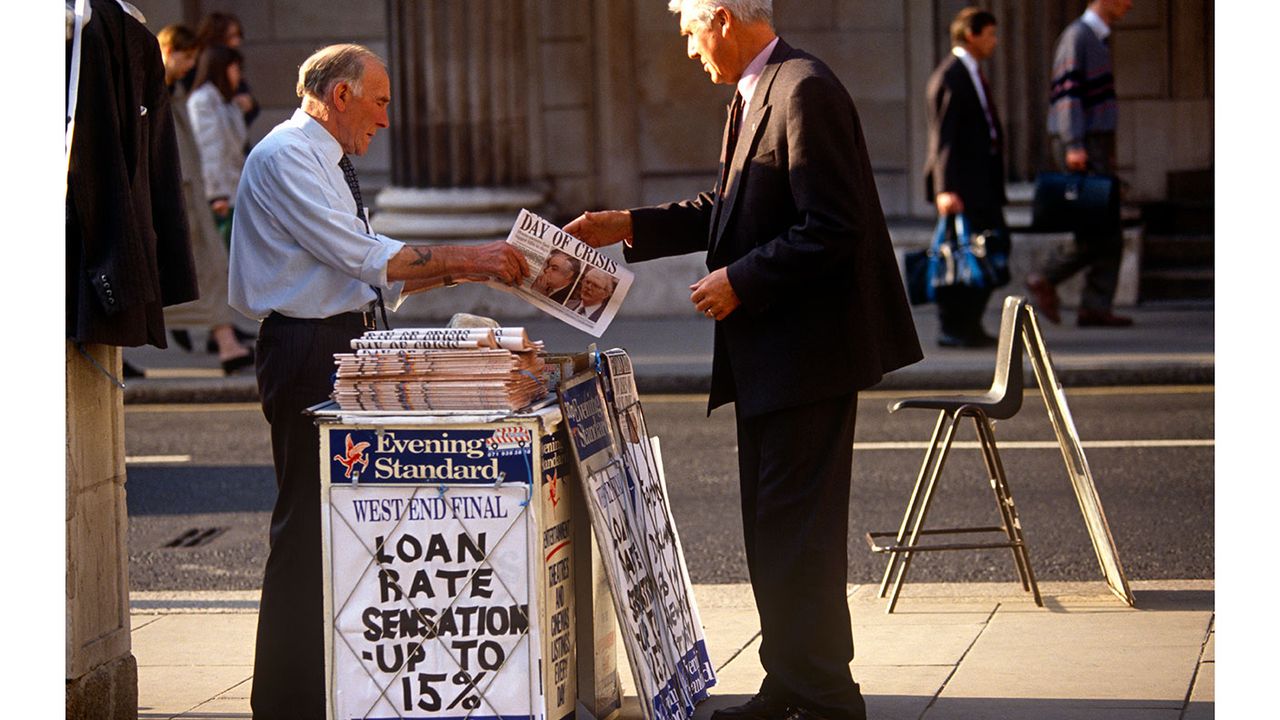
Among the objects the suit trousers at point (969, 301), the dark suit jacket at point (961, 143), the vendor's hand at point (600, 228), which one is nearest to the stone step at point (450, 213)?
the suit trousers at point (969, 301)

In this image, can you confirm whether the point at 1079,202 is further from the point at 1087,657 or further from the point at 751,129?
the point at 751,129

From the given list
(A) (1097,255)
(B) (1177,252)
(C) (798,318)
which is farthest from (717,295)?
(B) (1177,252)

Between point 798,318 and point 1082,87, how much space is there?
956cm

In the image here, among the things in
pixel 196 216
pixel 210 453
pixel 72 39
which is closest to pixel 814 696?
pixel 72 39

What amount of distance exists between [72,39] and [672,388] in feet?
27.1

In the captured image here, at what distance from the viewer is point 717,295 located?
4.92m

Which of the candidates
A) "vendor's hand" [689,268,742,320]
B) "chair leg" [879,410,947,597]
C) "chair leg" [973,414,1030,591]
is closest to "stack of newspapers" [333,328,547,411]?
"vendor's hand" [689,268,742,320]

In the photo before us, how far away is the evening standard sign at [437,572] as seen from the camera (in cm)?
464

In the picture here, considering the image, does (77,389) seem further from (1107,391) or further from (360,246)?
(1107,391)

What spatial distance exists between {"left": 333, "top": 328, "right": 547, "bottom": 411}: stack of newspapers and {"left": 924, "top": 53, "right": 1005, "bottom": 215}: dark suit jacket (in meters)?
8.88

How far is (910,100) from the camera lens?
58.5ft

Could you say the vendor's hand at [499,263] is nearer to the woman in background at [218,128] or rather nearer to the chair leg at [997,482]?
the chair leg at [997,482]

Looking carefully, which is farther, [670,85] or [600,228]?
[670,85]

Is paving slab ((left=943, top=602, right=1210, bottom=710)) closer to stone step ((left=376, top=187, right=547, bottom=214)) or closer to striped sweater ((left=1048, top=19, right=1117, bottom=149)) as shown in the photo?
striped sweater ((left=1048, top=19, right=1117, bottom=149))
